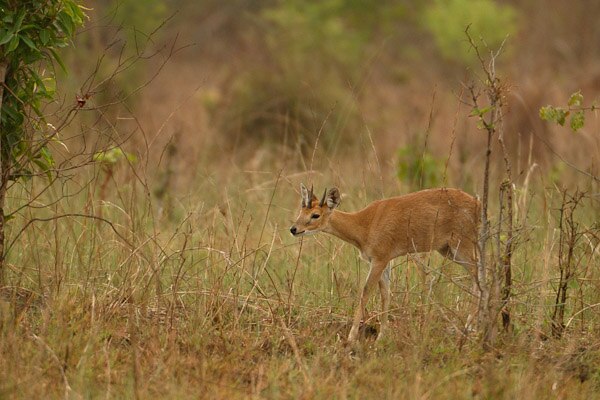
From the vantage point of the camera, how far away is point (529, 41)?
83.1ft

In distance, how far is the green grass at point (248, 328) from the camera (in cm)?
598

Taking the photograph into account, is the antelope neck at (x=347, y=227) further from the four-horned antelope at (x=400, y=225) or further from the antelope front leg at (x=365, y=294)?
the antelope front leg at (x=365, y=294)

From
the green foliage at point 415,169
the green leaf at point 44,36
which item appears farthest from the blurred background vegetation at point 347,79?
the green leaf at point 44,36

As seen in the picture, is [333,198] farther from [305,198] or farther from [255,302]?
[255,302]

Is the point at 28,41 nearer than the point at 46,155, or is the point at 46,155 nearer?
the point at 28,41

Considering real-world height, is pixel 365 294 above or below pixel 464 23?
below

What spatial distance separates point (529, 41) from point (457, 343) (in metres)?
19.5

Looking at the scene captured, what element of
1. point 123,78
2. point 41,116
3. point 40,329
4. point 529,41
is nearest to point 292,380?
point 40,329

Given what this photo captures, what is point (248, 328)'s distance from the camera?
7070 mm

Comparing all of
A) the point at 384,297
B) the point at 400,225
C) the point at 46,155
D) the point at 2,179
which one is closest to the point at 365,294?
the point at 384,297

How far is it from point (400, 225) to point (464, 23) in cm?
1334

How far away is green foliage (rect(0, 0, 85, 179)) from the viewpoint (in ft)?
21.6

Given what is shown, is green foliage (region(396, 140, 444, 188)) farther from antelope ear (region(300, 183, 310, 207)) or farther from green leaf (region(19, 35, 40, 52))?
green leaf (region(19, 35, 40, 52))

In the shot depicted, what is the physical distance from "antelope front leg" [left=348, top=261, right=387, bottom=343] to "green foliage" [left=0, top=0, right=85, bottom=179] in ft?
7.06
